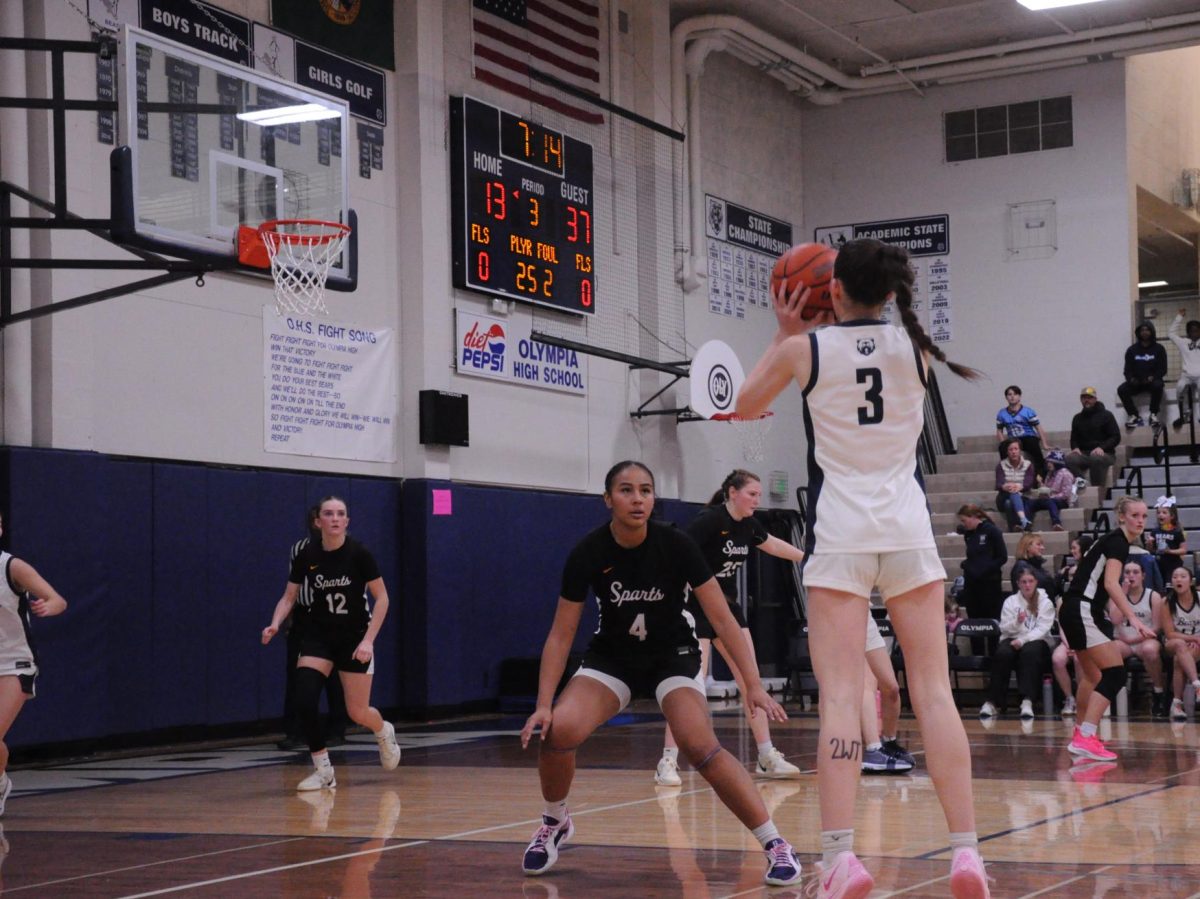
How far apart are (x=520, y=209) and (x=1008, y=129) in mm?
8722

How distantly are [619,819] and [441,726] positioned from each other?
7198 millimetres

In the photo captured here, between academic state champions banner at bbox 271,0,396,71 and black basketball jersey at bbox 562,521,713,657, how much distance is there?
901 cm

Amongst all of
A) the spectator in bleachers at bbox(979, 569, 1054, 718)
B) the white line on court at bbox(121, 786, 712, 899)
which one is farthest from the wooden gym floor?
the spectator in bleachers at bbox(979, 569, 1054, 718)

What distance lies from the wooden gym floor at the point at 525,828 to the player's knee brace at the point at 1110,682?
46cm

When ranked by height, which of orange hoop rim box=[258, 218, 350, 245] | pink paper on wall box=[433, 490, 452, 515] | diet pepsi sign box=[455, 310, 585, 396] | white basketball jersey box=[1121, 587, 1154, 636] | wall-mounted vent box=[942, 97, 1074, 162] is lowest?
white basketball jersey box=[1121, 587, 1154, 636]

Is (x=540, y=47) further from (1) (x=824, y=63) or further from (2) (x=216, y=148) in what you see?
(2) (x=216, y=148)

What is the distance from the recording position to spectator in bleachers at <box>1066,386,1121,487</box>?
63.6 feet

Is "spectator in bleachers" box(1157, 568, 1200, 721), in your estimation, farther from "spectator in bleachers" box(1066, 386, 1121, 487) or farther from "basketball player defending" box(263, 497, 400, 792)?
"basketball player defending" box(263, 497, 400, 792)

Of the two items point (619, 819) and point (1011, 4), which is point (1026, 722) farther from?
point (1011, 4)

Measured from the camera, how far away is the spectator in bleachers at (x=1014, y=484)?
18.7 meters

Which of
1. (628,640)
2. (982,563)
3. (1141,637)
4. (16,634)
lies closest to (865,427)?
(628,640)

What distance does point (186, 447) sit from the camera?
497 inches

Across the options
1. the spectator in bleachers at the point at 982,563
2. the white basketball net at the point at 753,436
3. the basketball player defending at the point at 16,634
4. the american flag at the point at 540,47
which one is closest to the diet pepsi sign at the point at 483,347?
the american flag at the point at 540,47

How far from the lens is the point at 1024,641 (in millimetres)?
15008
